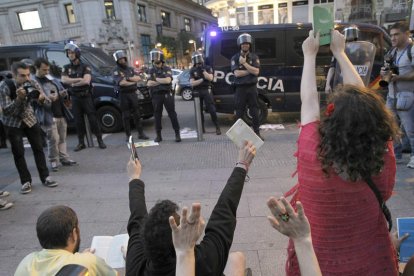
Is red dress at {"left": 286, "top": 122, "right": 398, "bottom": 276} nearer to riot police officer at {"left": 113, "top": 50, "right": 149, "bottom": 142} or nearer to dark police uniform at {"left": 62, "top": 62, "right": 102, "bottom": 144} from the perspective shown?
dark police uniform at {"left": 62, "top": 62, "right": 102, "bottom": 144}

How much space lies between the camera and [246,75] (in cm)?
652

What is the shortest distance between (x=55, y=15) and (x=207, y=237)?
38966 millimetres

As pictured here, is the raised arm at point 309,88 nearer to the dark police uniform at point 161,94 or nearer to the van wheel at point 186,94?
the dark police uniform at point 161,94

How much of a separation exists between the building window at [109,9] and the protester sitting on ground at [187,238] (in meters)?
36.6

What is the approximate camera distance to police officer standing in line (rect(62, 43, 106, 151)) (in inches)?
260

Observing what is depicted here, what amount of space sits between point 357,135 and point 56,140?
545 cm

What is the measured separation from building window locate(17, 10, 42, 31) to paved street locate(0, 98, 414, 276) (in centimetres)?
3391

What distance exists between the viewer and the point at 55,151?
5836mm

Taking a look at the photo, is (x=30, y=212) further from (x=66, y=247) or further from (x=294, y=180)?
(x=294, y=180)

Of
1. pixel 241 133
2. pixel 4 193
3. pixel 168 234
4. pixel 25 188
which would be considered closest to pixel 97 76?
pixel 25 188

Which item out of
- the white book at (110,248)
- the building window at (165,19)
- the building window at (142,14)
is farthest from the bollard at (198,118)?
the building window at (165,19)

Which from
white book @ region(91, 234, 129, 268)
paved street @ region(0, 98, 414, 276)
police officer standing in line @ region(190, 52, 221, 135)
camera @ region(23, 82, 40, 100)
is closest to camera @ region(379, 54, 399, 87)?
paved street @ region(0, 98, 414, 276)

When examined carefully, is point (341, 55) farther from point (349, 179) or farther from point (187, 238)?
point (187, 238)

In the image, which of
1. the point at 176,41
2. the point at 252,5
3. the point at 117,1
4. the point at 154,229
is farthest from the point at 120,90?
the point at 252,5
